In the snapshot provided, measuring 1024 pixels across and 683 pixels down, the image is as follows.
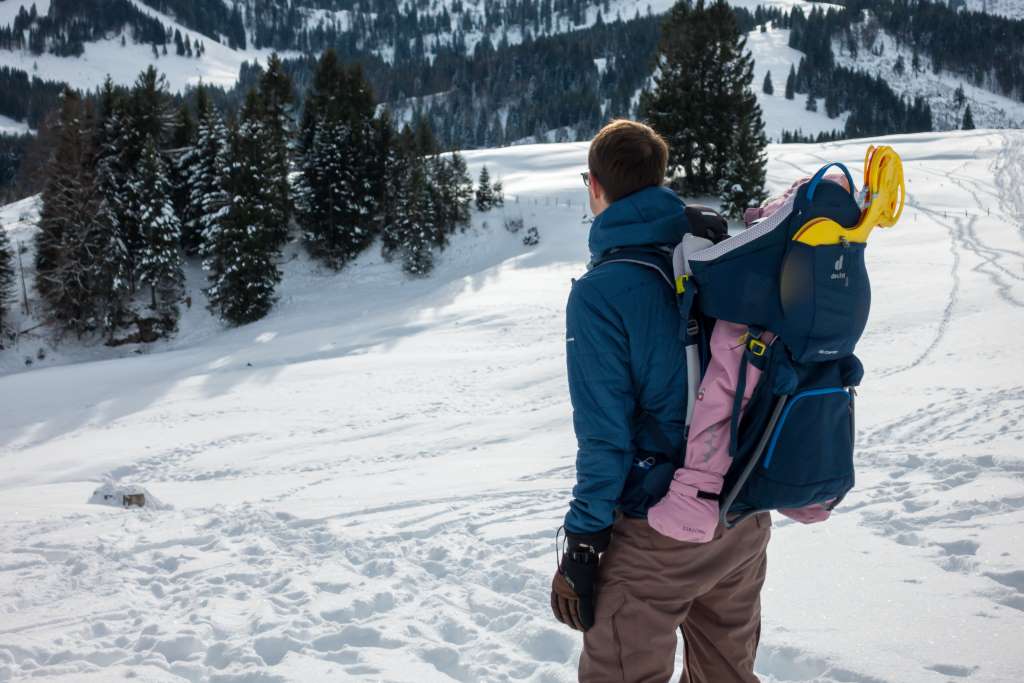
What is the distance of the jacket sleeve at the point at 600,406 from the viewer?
1.97m

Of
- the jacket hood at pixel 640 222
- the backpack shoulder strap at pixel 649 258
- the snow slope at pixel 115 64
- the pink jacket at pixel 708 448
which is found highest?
the snow slope at pixel 115 64

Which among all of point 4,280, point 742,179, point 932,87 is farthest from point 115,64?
point 742,179

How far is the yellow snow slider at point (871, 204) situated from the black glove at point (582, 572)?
3.32ft

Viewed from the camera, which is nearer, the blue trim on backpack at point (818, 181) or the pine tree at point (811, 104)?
the blue trim on backpack at point (818, 181)

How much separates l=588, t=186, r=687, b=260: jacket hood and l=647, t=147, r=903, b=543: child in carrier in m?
0.12

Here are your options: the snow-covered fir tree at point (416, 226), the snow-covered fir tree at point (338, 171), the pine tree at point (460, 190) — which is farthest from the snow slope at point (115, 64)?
the snow-covered fir tree at point (416, 226)

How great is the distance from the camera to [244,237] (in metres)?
27.7

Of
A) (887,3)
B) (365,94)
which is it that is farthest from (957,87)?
(365,94)

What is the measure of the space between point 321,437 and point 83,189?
24756 mm

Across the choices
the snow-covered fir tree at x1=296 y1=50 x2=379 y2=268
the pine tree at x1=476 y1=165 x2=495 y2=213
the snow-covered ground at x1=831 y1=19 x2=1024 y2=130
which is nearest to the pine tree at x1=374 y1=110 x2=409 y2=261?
the snow-covered fir tree at x1=296 y1=50 x2=379 y2=268

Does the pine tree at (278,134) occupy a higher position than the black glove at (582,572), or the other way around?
the pine tree at (278,134)

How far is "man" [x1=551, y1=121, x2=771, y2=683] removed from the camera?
6.51 ft

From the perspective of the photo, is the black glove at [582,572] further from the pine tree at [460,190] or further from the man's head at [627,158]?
the pine tree at [460,190]

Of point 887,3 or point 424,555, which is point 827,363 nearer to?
point 424,555
